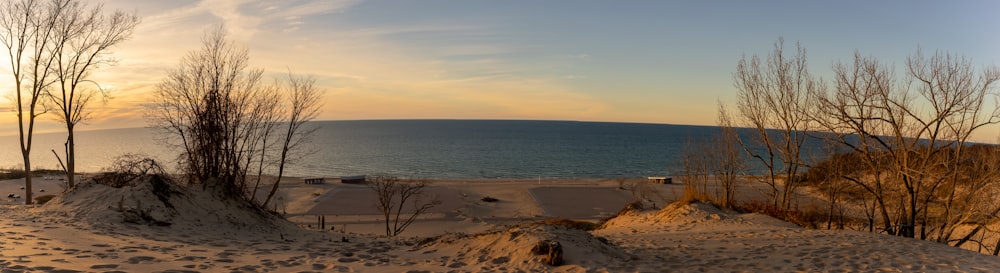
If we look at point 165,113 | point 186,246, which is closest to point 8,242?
point 186,246

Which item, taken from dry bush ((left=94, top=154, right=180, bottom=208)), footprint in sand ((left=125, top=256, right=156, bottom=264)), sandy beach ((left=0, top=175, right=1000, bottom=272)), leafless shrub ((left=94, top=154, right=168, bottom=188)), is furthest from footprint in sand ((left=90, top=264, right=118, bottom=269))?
leafless shrub ((left=94, top=154, right=168, bottom=188))

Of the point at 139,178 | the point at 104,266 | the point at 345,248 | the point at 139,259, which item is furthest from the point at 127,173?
the point at 104,266

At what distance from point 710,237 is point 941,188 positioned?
10118 mm

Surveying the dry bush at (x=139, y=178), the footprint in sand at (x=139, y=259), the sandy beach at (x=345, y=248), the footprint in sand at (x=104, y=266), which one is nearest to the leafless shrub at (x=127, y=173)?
the dry bush at (x=139, y=178)

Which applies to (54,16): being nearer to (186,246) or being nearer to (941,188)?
(186,246)

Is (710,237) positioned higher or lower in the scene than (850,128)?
lower

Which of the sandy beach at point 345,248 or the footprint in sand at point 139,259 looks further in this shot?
the sandy beach at point 345,248

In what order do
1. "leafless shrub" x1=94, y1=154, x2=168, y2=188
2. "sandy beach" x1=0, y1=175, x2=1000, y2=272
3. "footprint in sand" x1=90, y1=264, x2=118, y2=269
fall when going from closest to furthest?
"footprint in sand" x1=90, y1=264, x2=118, y2=269, "sandy beach" x1=0, y1=175, x2=1000, y2=272, "leafless shrub" x1=94, y1=154, x2=168, y2=188

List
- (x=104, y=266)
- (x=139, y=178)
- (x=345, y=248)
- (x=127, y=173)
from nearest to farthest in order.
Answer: (x=104, y=266)
(x=345, y=248)
(x=139, y=178)
(x=127, y=173)

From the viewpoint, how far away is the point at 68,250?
779 cm

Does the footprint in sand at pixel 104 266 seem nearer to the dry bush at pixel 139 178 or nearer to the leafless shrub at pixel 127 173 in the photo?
the dry bush at pixel 139 178

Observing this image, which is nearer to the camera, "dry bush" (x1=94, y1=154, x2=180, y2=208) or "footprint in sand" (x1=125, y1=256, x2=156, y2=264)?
"footprint in sand" (x1=125, y1=256, x2=156, y2=264)

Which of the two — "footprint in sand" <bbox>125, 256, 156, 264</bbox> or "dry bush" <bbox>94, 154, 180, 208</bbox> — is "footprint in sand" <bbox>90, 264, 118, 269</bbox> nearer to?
"footprint in sand" <bbox>125, 256, 156, 264</bbox>

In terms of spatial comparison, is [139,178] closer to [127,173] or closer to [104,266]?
[127,173]
